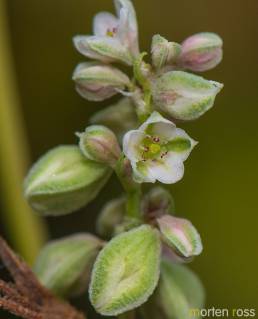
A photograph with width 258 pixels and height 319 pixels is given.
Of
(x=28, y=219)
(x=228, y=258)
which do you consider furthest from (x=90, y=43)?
(x=228, y=258)

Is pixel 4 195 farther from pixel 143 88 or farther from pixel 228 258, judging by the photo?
pixel 143 88

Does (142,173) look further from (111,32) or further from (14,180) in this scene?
(14,180)

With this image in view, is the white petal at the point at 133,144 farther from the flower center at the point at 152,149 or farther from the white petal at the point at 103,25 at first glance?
the white petal at the point at 103,25

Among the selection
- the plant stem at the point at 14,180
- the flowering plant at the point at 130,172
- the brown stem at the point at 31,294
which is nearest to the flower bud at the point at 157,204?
the flowering plant at the point at 130,172

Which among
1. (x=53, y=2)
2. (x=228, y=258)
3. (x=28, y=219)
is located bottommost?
(x=228, y=258)

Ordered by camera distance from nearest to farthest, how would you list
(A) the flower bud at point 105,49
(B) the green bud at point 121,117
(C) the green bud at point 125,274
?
1. (C) the green bud at point 125,274
2. (A) the flower bud at point 105,49
3. (B) the green bud at point 121,117

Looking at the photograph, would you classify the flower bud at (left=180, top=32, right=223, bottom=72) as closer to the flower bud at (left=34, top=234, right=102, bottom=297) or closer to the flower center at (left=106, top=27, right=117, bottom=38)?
the flower center at (left=106, top=27, right=117, bottom=38)
